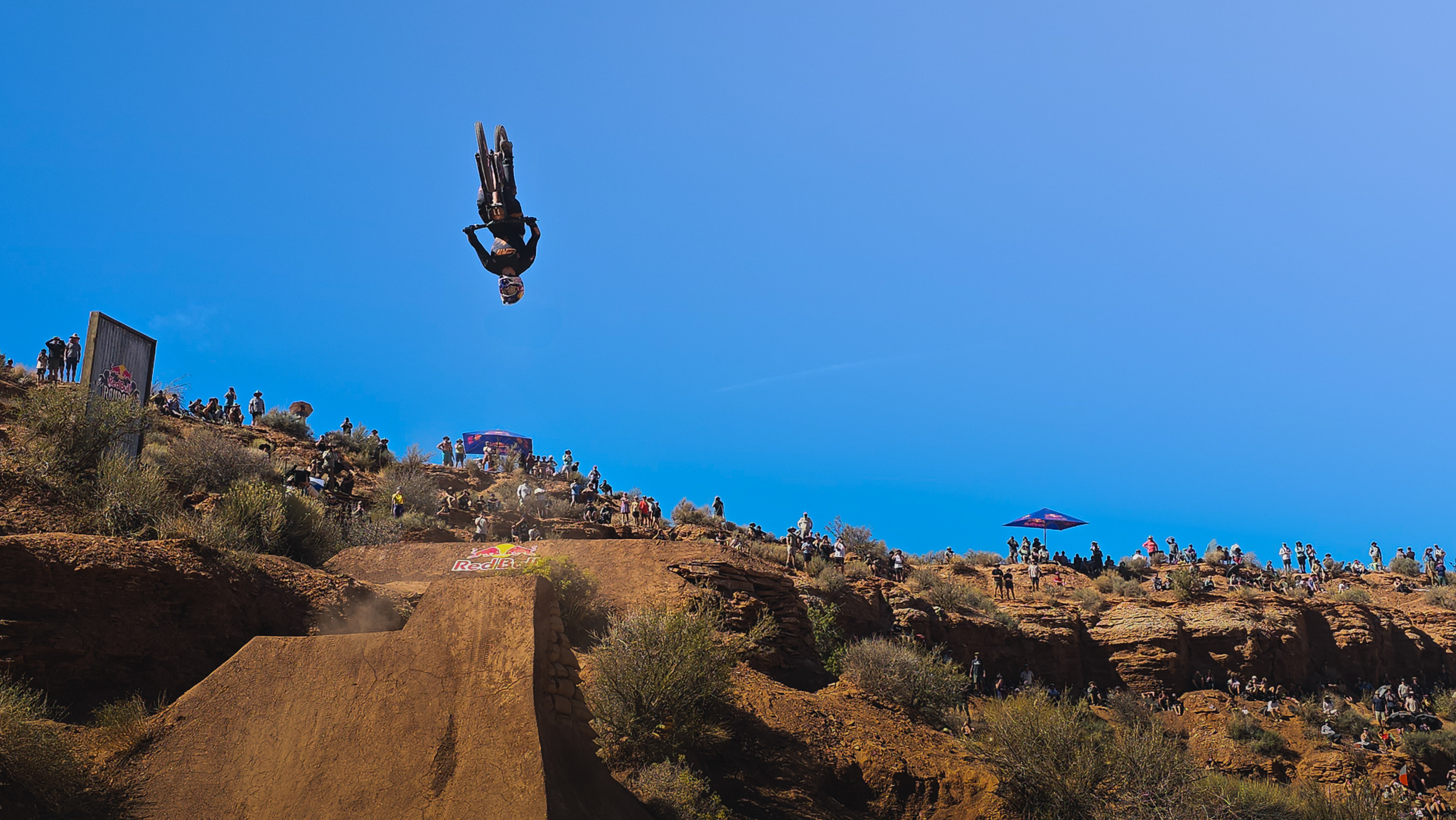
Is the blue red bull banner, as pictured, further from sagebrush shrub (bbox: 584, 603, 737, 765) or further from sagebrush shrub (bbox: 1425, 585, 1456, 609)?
sagebrush shrub (bbox: 1425, 585, 1456, 609)

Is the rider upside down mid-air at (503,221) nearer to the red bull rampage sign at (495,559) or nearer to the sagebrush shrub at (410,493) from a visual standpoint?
the red bull rampage sign at (495,559)

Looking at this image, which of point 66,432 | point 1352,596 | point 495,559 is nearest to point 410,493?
point 495,559

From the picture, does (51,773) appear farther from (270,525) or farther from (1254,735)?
(1254,735)

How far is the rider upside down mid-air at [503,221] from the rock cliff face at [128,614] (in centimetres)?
789

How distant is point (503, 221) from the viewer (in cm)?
1969

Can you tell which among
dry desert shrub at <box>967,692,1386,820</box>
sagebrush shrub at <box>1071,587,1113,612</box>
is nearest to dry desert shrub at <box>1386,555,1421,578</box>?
sagebrush shrub at <box>1071,587,1113,612</box>

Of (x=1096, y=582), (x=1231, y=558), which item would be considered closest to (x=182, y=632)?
(x=1096, y=582)

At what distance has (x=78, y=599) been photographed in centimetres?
→ 1334

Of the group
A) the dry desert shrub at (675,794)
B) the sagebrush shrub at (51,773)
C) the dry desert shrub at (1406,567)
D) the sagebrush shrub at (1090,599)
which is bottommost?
the dry desert shrub at (675,794)

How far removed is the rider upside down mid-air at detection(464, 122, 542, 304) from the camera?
Answer: 1942cm

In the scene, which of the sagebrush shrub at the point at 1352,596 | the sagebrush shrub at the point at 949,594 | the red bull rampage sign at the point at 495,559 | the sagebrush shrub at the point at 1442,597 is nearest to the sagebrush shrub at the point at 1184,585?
the sagebrush shrub at the point at 1352,596

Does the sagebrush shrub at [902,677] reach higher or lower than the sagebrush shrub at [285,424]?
lower

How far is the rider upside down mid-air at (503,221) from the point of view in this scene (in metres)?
19.4

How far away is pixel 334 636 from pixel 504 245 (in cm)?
1041
